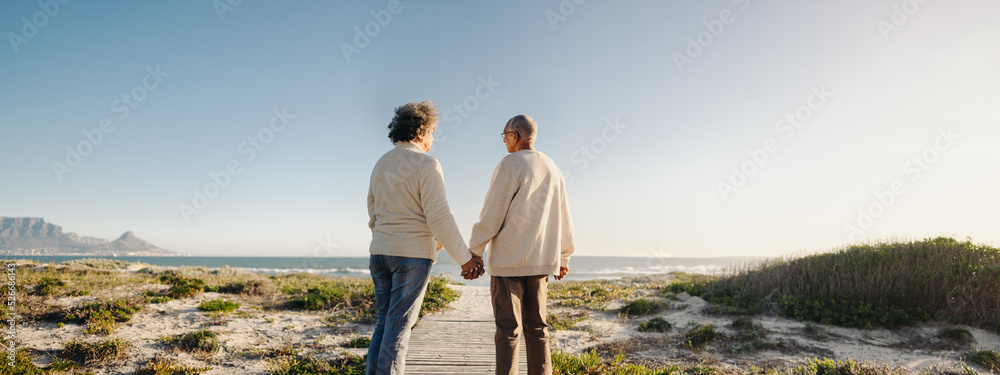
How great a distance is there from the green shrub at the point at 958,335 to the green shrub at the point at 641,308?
14.6 feet

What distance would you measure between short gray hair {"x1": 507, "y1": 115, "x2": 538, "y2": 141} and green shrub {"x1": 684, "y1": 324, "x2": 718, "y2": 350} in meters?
4.96

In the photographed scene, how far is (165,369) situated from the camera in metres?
4.65

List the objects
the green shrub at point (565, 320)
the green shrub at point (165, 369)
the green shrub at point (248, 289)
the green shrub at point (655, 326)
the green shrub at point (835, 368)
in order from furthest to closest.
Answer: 1. the green shrub at point (248, 289)
2. the green shrub at point (565, 320)
3. the green shrub at point (655, 326)
4. the green shrub at point (165, 369)
5. the green shrub at point (835, 368)

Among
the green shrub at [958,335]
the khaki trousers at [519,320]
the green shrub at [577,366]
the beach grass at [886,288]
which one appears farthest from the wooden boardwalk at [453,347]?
the green shrub at [958,335]

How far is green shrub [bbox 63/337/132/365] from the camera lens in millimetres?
5050

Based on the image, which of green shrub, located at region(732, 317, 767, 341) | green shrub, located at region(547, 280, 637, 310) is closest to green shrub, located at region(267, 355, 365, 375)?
green shrub, located at region(732, 317, 767, 341)

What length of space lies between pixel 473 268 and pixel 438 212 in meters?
0.52

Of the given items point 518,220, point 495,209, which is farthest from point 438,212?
point 518,220

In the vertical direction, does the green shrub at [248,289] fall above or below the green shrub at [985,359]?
above

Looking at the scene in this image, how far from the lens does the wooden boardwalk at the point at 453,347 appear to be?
432 cm

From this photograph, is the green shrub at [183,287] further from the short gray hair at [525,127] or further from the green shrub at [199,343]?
the short gray hair at [525,127]

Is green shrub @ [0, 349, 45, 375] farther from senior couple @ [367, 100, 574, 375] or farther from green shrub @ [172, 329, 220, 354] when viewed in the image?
senior couple @ [367, 100, 574, 375]

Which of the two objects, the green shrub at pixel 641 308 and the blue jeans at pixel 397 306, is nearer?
the blue jeans at pixel 397 306

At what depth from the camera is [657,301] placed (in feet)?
32.0
